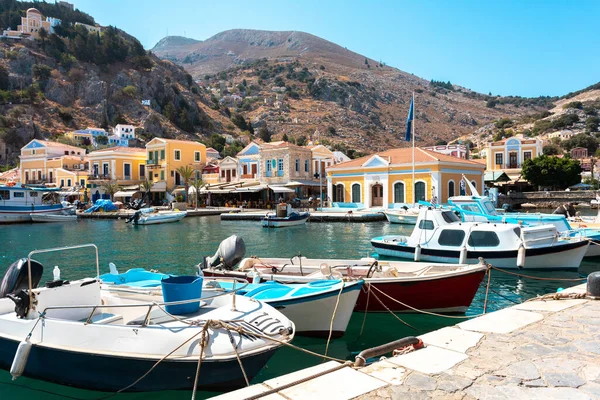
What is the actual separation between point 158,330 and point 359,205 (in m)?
38.4

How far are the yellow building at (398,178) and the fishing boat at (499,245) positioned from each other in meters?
22.7

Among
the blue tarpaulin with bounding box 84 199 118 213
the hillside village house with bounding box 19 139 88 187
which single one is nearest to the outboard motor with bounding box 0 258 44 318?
the blue tarpaulin with bounding box 84 199 118 213

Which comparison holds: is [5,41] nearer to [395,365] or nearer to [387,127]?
[387,127]

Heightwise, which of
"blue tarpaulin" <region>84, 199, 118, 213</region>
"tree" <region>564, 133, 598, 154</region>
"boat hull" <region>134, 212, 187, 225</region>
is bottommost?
"boat hull" <region>134, 212, 187, 225</region>

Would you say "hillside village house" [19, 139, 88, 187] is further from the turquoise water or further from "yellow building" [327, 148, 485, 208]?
"yellow building" [327, 148, 485, 208]

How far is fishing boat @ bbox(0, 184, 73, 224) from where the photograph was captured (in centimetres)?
4100

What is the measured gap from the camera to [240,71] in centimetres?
16288

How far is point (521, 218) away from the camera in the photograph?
2108cm

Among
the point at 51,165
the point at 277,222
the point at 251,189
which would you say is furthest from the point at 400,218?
the point at 51,165

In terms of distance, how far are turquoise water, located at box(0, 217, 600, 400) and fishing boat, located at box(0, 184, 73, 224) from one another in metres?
3.38

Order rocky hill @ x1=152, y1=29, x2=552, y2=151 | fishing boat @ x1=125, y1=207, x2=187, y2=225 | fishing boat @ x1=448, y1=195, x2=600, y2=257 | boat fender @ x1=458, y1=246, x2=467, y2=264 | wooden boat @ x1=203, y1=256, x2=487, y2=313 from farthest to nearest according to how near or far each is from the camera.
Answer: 1. rocky hill @ x1=152, y1=29, x2=552, y2=151
2. fishing boat @ x1=125, y1=207, x2=187, y2=225
3. fishing boat @ x1=448, y1=195, x2=600, y2=257
4. boat fender @ x1=458, y1=246, x2=467, y2=264
5. wooden boat @ x1=203, y1=256, x2=487, y2=313

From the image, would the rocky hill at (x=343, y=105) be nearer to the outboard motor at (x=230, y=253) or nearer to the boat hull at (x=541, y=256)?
the boat hull at (x=541, y=256)

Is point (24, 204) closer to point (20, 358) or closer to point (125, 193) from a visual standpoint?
point (125, 193)

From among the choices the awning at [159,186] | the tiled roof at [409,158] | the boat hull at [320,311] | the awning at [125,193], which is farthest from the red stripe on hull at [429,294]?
the awning at [159,186]
